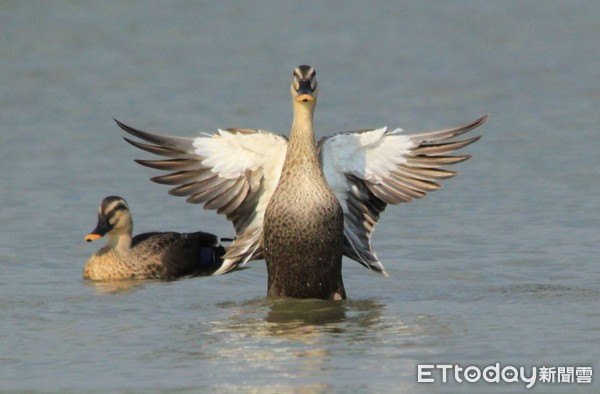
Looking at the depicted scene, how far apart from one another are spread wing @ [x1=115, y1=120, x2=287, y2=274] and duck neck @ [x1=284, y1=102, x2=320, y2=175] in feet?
0.83

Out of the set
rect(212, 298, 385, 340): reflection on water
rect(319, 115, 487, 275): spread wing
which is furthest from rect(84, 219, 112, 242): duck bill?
rect(319, 115, 487, 275): spread wing

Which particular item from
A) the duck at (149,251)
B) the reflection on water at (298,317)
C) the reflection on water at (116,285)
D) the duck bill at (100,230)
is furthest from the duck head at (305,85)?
the duck bill at (100,230)

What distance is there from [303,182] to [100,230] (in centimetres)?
290

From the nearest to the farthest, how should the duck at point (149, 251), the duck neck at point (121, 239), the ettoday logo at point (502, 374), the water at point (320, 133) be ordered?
the ettoday logo at point (502, 374)
the water at point (320, 133)
the duck at point (149, 251)
the duck neck at point (121, 239)

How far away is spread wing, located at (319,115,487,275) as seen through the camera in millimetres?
10797

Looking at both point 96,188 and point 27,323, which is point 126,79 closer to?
point 96,188

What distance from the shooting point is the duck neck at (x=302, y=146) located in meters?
10.3

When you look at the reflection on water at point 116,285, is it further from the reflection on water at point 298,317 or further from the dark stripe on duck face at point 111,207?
the reflection on water at point 298,317

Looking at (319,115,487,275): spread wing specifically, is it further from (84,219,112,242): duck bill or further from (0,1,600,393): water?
(84,219,112,242): duck bill

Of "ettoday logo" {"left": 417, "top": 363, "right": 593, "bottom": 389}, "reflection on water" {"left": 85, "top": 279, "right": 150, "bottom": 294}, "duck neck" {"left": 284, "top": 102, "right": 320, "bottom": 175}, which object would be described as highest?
"duck neck" {"left": 284, "top": 102, "right": 320, "bottom": 175}

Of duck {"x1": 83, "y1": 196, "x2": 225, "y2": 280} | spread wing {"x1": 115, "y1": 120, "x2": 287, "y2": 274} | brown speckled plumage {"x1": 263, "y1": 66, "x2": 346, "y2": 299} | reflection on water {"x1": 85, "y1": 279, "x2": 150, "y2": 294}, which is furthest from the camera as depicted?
duck {"x1": 83, "y1": 196, "x2": 225, "y2": 280}

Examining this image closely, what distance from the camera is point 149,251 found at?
12727 mm

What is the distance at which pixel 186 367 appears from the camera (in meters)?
8.48

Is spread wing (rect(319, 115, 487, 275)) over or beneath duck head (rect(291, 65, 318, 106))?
beneath
